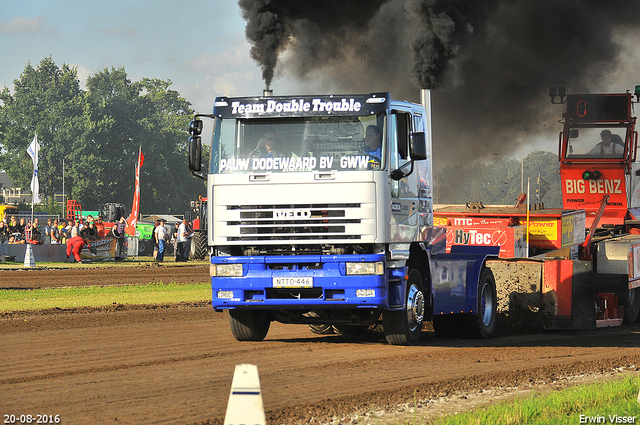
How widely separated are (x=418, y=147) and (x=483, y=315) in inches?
135

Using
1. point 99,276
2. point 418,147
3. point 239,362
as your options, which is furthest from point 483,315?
point 99,276

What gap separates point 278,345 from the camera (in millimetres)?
11180

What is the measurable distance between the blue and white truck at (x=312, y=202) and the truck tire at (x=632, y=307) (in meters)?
5.34

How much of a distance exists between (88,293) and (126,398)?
12800 millimetres

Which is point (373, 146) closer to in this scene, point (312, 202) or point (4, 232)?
point (312, 202)

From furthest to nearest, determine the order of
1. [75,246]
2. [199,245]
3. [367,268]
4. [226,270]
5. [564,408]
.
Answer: [199,245] → [75,246] → [226,270] → [367,268] → [564,408]

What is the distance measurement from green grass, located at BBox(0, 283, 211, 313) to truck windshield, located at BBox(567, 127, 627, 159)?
8.41 m

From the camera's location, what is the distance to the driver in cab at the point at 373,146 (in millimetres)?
10211

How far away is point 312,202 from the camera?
10.2m

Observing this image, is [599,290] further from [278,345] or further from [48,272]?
[48,272]

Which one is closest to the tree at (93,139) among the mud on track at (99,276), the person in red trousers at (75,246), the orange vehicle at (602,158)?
the person in red trousers at (75,246)

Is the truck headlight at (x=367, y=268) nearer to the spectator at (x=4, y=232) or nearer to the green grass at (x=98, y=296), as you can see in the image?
the green grass at (x=98, y=296)

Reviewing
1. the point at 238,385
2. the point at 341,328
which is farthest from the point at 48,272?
the point at 238,385

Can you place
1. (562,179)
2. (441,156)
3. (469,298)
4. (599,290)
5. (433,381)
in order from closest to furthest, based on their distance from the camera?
(433,381) → (469,298) → (599,290) → (562,179) → (441,156)
